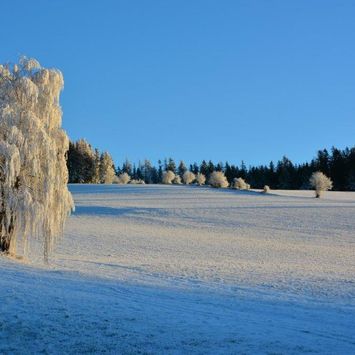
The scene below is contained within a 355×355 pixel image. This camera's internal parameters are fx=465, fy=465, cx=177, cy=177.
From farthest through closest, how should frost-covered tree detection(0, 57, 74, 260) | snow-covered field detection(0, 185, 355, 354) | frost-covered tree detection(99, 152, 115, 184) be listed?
frost-covered tree detection(99, 152, 115, 184), frost-covered tree detection(0, 57, 74, 260), snow-covered field detection(0, 185, 355, 354)

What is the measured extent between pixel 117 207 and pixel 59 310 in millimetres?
49607

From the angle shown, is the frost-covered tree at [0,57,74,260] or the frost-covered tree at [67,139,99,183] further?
the frost-covered tree at [67,139,99,183]

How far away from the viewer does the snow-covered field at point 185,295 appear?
34.4 ft

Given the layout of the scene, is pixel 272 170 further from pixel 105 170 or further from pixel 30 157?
pixel 30 157

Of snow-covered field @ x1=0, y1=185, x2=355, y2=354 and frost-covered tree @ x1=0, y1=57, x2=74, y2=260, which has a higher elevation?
frost-covered tree @ x1=0, y1=57, x2=74, y2=260

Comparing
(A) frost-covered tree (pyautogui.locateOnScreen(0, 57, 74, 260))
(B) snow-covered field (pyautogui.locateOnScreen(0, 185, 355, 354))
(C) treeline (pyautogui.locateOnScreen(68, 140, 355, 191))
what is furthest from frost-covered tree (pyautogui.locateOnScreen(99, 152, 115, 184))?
(A) frost-covered tree (pyautogui.locateOnScreen(0, 57, 74, 260))

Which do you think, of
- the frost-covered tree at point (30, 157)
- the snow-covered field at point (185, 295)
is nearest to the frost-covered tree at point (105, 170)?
the snow-covered field at point (185, 295)

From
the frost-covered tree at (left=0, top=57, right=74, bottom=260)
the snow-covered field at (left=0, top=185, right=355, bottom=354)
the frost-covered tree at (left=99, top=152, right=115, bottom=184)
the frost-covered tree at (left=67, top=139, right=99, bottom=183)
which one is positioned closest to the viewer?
the snow-covered field at (left=0, top=185, right=355, bottom=354)

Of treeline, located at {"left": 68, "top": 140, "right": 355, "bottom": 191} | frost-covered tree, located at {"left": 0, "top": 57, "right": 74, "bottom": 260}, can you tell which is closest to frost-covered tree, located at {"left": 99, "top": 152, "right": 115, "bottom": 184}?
treeline, located at {"left": 68, "top": 140, "right": 355, "bottom": 191}

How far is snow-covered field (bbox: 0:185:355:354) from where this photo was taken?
10479 mm

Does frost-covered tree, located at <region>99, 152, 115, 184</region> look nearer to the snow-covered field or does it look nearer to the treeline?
the treeline

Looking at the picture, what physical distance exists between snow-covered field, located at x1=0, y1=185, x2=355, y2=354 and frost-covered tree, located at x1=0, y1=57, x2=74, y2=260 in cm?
221

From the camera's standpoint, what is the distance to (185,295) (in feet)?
55.7

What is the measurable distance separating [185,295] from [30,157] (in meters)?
9.97
